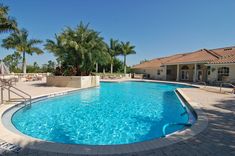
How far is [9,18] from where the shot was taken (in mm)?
Answer: 16094

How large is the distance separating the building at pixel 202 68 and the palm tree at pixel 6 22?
24.2 metres

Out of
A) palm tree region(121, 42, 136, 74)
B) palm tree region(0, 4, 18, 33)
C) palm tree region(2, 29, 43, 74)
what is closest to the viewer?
palm tree region(0, 4, 18, 33)

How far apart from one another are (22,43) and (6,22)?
550 inches

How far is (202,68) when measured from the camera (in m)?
27.6

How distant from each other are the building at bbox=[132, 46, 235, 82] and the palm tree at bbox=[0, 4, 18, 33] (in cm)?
2415

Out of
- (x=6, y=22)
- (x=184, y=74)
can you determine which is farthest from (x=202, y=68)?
(x=6, y=22)

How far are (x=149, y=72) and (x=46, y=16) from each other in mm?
25500

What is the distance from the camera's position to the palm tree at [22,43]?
28.0m

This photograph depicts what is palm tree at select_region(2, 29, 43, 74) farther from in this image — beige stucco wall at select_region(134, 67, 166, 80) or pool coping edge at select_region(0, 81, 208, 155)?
pool coping edge at select_region(0, 81, 208, 155)

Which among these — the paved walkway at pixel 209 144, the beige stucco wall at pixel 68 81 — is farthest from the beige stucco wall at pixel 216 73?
Result: the paved walkway at pixel 209 144

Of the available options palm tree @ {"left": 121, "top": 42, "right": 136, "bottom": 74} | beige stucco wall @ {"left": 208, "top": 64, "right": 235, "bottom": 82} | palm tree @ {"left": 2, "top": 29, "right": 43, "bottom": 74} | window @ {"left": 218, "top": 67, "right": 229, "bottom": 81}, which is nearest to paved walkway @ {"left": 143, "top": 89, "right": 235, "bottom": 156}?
beige stucco wall @ {"left": 208, "top": 64, "right": 235, "bottom": 82}

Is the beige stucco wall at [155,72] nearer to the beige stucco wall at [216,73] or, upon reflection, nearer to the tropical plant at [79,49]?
the beige stucco wall at [216,73]

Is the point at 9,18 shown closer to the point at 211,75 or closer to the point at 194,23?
the point at 194,23

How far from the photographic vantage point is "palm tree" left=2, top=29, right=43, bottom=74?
92.0ft
